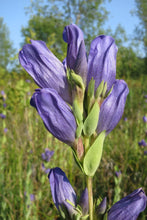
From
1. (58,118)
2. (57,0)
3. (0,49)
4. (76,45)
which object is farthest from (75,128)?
(0,49)

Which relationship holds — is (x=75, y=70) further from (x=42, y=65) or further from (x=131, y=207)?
(x=131, y=207)

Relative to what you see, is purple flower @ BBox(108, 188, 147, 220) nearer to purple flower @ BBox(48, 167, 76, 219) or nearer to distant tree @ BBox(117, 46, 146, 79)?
purple flower @ BBox(48, 167, 76, 219)

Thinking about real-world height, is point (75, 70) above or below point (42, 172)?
above

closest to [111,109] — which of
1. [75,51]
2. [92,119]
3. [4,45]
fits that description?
[92,119]

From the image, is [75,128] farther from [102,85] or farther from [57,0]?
[57,0]

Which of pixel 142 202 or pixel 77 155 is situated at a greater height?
pixel 77 155

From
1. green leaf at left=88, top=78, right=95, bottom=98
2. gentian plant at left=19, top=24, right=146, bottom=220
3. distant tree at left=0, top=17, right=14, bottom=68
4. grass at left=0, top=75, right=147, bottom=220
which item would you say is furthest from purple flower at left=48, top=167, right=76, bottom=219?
distant tree at left=0, top=17, right=14, bottom=68

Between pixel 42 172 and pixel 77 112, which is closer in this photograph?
pixel 77 112

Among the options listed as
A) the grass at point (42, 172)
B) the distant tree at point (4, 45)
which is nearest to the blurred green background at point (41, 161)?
the grass at point (42, 172)
